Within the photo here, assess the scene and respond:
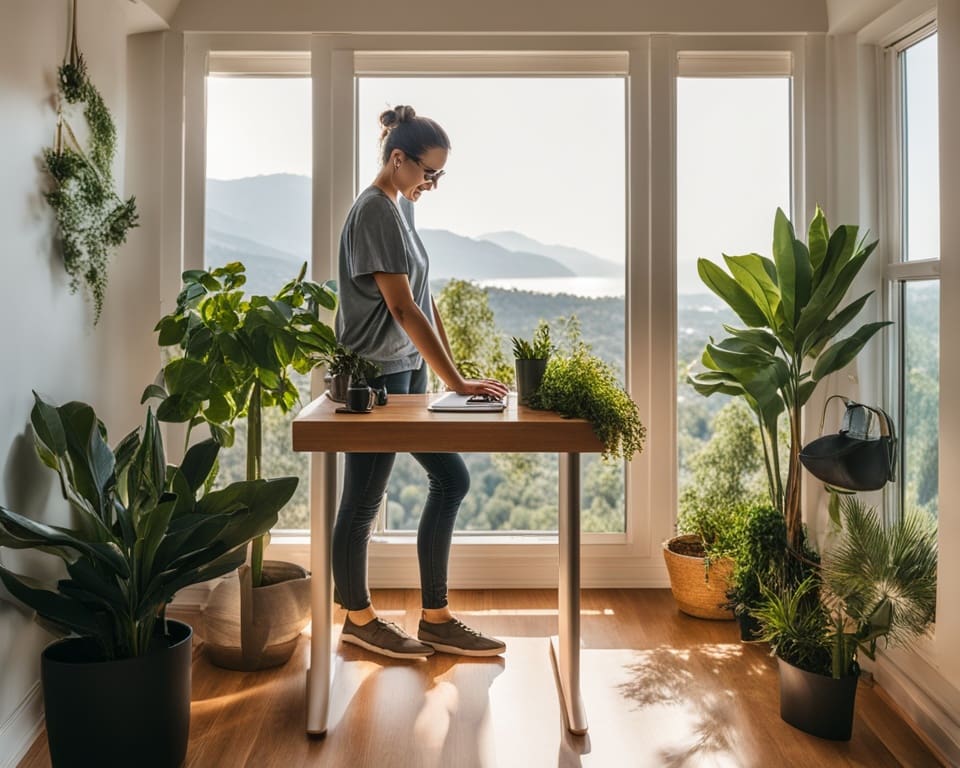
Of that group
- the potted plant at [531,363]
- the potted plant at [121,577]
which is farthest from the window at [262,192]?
the potted plant at [531,363]

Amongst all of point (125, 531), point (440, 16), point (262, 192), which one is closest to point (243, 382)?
point (125, 531)

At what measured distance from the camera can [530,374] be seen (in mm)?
2395

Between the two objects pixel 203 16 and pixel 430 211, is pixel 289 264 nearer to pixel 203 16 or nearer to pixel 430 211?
A: pixel 430 211

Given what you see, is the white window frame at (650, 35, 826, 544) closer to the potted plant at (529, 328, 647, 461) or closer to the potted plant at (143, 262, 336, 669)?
the potted plant at (529, 328, 647, 461)

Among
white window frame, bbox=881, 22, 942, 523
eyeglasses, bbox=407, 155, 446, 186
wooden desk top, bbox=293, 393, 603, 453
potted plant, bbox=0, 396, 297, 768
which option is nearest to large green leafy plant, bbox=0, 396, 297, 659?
potted plant, bbox=0, 396, 297, 768

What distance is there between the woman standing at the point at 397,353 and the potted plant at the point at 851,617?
0.95 m

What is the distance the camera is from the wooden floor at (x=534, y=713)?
223 cm

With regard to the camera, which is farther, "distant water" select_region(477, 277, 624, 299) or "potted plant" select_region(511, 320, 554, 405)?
"distant water" select_region(477, 277, 624, 299)

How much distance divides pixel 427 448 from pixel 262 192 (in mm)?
1765

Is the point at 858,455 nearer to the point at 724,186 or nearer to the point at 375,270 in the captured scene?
the point at 375,270

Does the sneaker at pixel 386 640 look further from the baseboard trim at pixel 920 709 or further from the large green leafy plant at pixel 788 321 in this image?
the baseboard trim at pixel 920 709

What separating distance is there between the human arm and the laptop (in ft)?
0.10

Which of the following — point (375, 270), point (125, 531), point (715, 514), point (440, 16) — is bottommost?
point (715, 514)

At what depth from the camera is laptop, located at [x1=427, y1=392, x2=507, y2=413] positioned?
229cm
